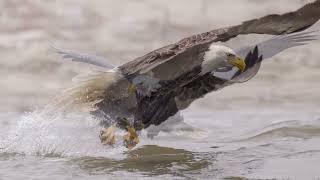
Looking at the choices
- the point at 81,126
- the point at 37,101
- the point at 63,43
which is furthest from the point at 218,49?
the point at 63,43

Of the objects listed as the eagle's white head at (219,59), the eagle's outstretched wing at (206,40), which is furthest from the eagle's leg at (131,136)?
the eagle's white head at (219,59)

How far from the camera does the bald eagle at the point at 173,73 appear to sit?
743 cm

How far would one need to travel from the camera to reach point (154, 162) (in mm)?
7680

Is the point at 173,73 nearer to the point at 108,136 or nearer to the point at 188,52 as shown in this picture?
the point at 188,52

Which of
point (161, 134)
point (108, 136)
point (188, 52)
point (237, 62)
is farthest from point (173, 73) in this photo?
point (161, 134)

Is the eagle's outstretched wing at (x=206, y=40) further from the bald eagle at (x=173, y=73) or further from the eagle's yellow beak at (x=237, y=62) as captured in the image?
the eagle's yellow beak at (x=237, y=62)

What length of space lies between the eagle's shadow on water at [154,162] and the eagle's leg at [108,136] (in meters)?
0.14

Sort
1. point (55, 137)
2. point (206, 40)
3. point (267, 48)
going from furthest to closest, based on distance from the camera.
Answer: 1. point (55, 137)
2. point (267, 48)
3. point (206, 40)

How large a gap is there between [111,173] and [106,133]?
28.0 inches

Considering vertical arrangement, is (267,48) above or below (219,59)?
above

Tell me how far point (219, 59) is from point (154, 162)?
2.91 feet

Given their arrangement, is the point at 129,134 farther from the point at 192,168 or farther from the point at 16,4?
the point at 16,4

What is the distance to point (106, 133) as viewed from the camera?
7.92 meters

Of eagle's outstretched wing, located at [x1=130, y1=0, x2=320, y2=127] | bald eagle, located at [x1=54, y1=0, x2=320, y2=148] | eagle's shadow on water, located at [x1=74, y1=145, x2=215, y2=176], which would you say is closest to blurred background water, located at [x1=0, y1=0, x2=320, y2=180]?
eagle's shadow on water, located at [x1=74, y1=145, x2=215, y2=176]
